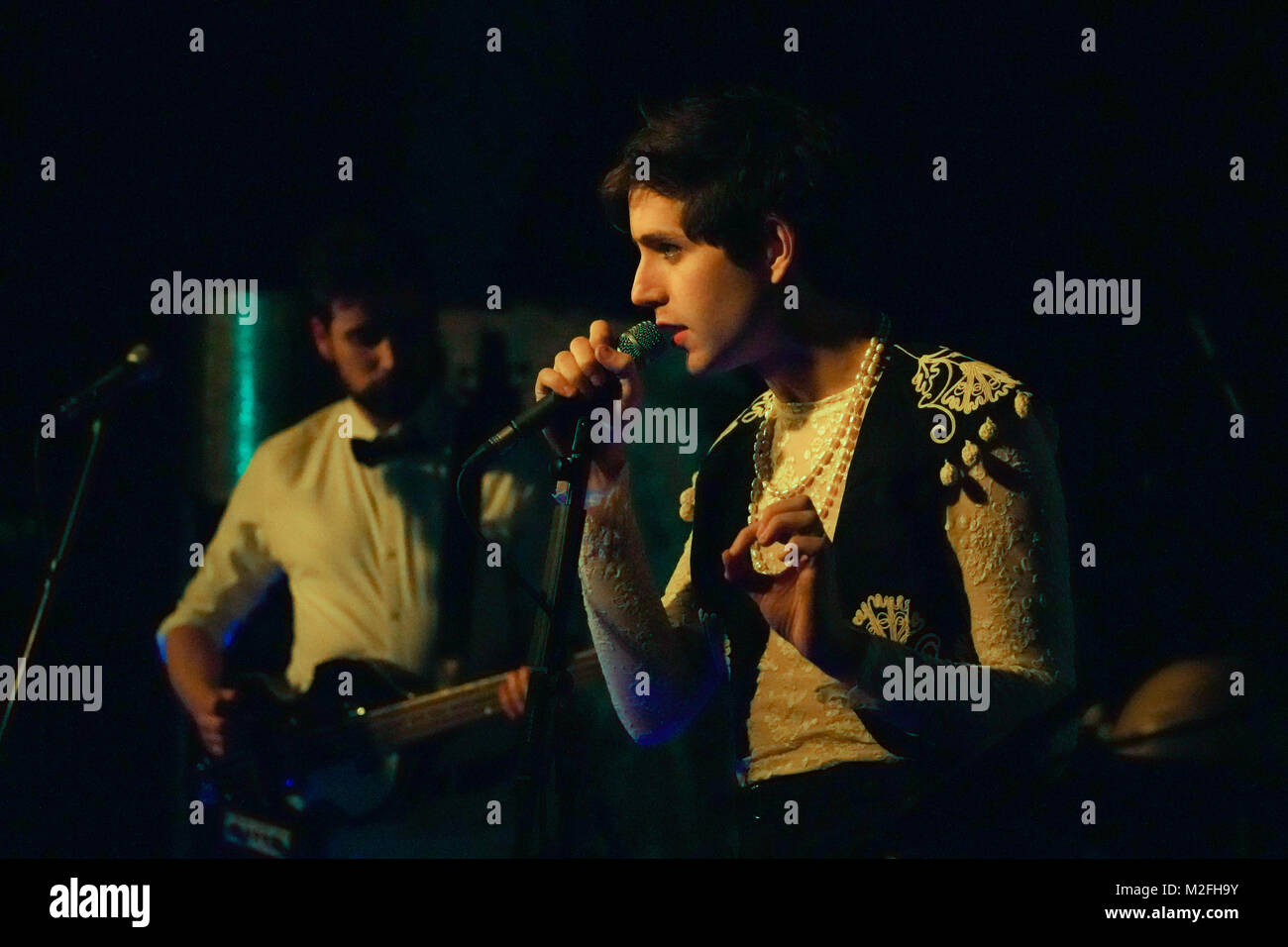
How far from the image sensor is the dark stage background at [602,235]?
2346 mm

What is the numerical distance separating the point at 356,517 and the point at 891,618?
133 centimetres

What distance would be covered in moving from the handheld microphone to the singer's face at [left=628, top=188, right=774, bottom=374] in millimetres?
1095

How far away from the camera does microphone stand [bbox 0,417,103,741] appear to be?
2.53 m

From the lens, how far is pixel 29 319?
8.92ft

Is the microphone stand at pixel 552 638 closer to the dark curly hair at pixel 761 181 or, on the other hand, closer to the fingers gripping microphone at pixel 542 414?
the fingers gripping microphone at pixel 542 414

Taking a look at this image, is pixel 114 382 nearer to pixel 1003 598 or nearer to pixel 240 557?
pixel 240 557

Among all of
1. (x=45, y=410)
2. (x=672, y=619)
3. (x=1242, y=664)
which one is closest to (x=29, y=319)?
(x=45, y=410)

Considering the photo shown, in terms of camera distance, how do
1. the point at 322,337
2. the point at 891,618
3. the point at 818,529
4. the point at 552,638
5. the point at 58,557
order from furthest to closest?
the point at 322,337 → the point at 58,557 → the point at 891,618 → the point at 552,638 → the point at 818,529

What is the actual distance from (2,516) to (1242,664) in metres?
2.35

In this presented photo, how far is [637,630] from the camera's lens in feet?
7.06

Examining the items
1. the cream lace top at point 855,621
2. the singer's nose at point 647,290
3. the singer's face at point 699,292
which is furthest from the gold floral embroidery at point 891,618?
the singer's nose at point 647,290

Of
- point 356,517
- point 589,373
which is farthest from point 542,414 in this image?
point 356,517

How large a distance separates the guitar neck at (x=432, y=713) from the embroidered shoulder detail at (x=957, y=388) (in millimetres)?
1149
